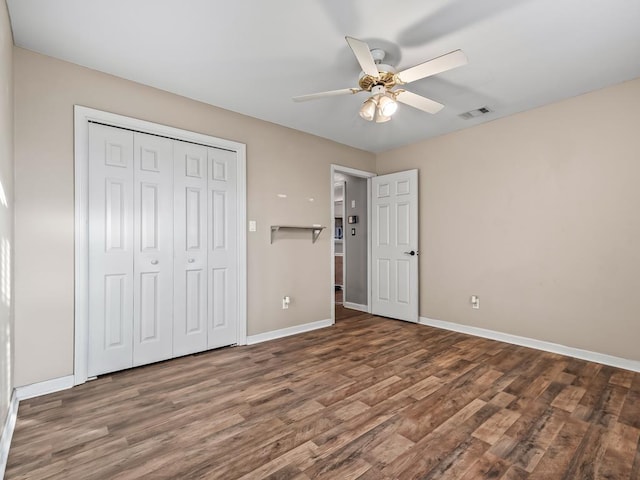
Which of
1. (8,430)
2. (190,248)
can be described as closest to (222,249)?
(190,248)

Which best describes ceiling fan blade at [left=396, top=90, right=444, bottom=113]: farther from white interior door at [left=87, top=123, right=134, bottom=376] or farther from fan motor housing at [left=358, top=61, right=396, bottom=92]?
white interior door at [left=87, top=123, right=134, bottom=376]

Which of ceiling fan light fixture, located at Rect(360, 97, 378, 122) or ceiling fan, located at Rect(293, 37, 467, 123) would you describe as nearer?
ceiling fan, located at Rect(293, 37, 467, 123)

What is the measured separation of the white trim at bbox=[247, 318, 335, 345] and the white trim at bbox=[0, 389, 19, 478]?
189 centimetres

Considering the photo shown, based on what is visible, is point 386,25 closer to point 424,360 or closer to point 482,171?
point 482,171

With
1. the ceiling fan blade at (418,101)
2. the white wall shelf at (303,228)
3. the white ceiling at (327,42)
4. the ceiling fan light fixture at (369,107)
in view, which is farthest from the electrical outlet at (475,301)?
the ceiling fan light fixture at (369,107)

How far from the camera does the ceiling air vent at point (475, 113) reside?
11.3 feet

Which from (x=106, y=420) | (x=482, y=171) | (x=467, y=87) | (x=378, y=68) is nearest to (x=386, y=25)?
(x=378, y=68)

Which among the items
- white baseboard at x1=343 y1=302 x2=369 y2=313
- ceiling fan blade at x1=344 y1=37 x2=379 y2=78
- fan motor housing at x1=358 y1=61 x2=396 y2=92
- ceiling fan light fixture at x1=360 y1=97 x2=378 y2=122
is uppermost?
fan motor housing at x1=358 y1=61 x2=396 y2=92

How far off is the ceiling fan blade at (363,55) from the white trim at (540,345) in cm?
317

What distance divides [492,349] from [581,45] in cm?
280

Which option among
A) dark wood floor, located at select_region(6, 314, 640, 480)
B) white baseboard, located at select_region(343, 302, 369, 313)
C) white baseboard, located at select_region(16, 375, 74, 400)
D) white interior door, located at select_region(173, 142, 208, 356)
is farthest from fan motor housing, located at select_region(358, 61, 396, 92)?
white baseboard, located at select_region(343, 302, 369, 313)

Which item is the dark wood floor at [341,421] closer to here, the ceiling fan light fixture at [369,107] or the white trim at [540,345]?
the white trim at [540,345]

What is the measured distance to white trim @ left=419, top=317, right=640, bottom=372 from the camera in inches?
114

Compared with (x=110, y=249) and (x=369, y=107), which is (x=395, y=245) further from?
(x=110, y=249)
